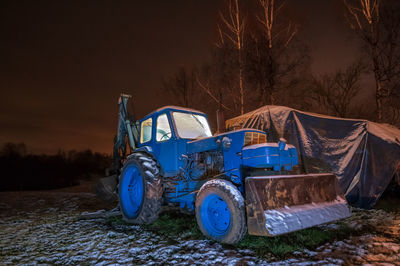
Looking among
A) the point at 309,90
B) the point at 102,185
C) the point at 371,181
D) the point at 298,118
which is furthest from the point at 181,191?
the point at 309,90

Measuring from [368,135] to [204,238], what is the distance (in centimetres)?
617

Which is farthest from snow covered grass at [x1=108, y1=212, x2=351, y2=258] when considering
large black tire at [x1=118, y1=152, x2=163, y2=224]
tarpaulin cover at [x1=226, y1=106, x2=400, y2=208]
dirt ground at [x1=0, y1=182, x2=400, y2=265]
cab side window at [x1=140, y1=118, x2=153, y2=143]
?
tarpaulin cover at [x1=226, y1=106, x2=400, y2=208]

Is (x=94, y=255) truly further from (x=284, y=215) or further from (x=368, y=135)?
(x=368, y=135)

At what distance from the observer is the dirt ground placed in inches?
140

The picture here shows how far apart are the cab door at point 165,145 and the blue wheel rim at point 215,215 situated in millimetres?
1398

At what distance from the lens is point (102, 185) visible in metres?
8.41

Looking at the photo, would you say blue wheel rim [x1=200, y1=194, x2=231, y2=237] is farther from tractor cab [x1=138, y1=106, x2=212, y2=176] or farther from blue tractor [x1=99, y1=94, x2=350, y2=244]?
tractor cab [x1=138, y1=106, x2=212, y2=176]

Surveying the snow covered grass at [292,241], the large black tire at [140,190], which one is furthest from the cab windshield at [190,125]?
the snow covered grass at [292,241]

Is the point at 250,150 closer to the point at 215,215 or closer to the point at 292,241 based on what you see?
the point at 215,215

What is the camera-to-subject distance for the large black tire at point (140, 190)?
5297 mm

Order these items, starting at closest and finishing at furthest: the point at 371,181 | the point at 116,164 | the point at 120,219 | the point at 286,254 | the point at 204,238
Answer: the point at 286,254, the point at 204,238, the point at 120,219, the point at 371,181, the point at 116,164

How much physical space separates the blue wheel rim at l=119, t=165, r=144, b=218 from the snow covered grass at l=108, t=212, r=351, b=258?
723 mm

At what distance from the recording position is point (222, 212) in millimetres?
4301

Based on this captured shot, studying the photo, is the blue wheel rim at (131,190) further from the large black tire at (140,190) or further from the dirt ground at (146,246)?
the dirt ground at (146,246)
